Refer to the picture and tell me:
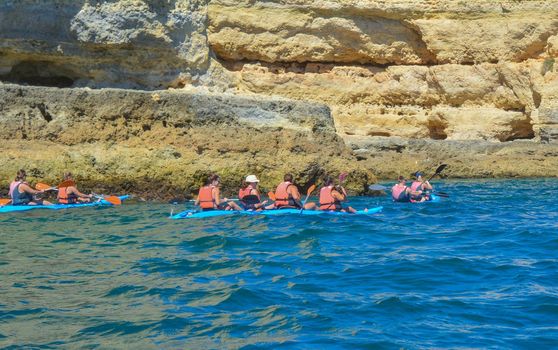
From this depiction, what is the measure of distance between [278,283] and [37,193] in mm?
7707

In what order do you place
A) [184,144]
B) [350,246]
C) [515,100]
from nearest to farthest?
1. [350,246]
2. [184,144]
3. [515,100]

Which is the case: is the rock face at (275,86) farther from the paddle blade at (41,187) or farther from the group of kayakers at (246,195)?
the group of kayakers at (246,195)

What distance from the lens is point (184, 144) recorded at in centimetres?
1620

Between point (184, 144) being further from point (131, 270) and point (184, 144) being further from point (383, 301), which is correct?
point (383, 301)

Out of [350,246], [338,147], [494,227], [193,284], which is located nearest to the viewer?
[193,284]

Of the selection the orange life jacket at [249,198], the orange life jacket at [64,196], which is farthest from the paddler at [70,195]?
the orange life jacket at [249,198]

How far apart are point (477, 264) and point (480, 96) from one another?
19687mm

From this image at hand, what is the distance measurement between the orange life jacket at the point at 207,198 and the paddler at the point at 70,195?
7.62 ft

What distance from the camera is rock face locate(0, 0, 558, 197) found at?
15961 mm

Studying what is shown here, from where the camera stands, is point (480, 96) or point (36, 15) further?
point (480, 96)

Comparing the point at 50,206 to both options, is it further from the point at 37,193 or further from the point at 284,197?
the point at 284,197

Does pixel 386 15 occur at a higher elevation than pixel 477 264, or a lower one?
higher

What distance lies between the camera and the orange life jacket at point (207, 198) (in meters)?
13.9

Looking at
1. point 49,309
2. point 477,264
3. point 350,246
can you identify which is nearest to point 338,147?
point 350,246
